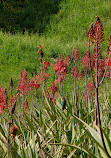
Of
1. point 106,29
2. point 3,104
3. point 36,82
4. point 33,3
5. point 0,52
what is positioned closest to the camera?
point 3,104

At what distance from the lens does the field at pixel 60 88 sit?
123 cm

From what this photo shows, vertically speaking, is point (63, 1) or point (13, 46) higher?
point (63, 1)

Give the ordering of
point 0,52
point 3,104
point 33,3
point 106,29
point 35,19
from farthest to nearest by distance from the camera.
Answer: point 33,3, point 35,19, point 106,29, point 0,52, point 3,104

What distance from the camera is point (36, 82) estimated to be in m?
2.81

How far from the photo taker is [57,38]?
1300cm

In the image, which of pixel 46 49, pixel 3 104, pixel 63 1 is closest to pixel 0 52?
pixel 46 49

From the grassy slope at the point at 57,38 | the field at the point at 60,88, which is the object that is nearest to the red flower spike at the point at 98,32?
the field at the point at 60,88

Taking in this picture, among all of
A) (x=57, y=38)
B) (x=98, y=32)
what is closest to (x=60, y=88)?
(x=98, y=32)

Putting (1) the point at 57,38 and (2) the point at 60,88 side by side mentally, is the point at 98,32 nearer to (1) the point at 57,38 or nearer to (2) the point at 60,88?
(2) the point at 60,88

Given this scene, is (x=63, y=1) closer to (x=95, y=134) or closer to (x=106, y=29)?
(x=106, y=29)

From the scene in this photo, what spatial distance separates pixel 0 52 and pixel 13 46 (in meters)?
0.66

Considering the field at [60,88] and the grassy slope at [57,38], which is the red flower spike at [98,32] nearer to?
the field at [60,88]

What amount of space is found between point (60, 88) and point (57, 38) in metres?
10.8

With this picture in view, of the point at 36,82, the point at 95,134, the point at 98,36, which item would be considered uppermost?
the point at 98,36
